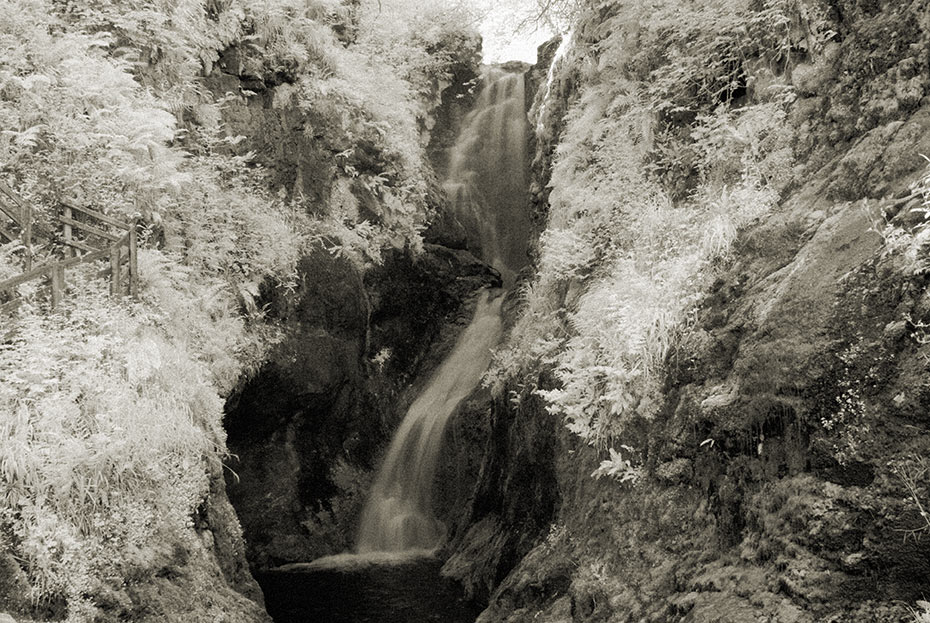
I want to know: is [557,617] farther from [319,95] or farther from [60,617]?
[319,95]

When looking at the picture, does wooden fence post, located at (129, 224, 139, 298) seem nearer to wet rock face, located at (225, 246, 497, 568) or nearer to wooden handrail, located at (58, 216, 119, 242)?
wooden handrail, located at (58, 216, 119, 242)

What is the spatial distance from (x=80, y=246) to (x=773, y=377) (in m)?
8.45

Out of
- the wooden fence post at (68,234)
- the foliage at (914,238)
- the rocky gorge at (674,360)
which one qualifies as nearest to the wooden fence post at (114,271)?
the wooden fence post at (68,234)

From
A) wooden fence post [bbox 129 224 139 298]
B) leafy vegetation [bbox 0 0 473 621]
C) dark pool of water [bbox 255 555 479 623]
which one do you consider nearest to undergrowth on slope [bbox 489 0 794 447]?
dark pool of water [bbox 255 555 479 623]

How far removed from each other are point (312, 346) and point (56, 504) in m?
9.23

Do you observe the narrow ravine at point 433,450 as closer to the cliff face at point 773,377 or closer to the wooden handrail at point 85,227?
the cliff face at point 773,377

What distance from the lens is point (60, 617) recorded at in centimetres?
618

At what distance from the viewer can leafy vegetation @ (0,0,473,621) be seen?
6.85m

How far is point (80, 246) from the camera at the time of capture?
30.3 ft

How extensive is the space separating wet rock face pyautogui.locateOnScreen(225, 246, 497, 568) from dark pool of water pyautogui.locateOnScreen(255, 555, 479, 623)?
1.05m

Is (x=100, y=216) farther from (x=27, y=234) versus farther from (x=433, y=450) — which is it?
(x=433, y=450)

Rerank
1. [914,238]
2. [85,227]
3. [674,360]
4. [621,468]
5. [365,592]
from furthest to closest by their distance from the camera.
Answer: [365,592] < [85,227] < [621,468] < [674,360] < [914,238]

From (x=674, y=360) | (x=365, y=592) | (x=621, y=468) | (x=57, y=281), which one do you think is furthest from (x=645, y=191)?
(x=365, y=592)

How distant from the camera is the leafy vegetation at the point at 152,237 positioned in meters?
6.85
